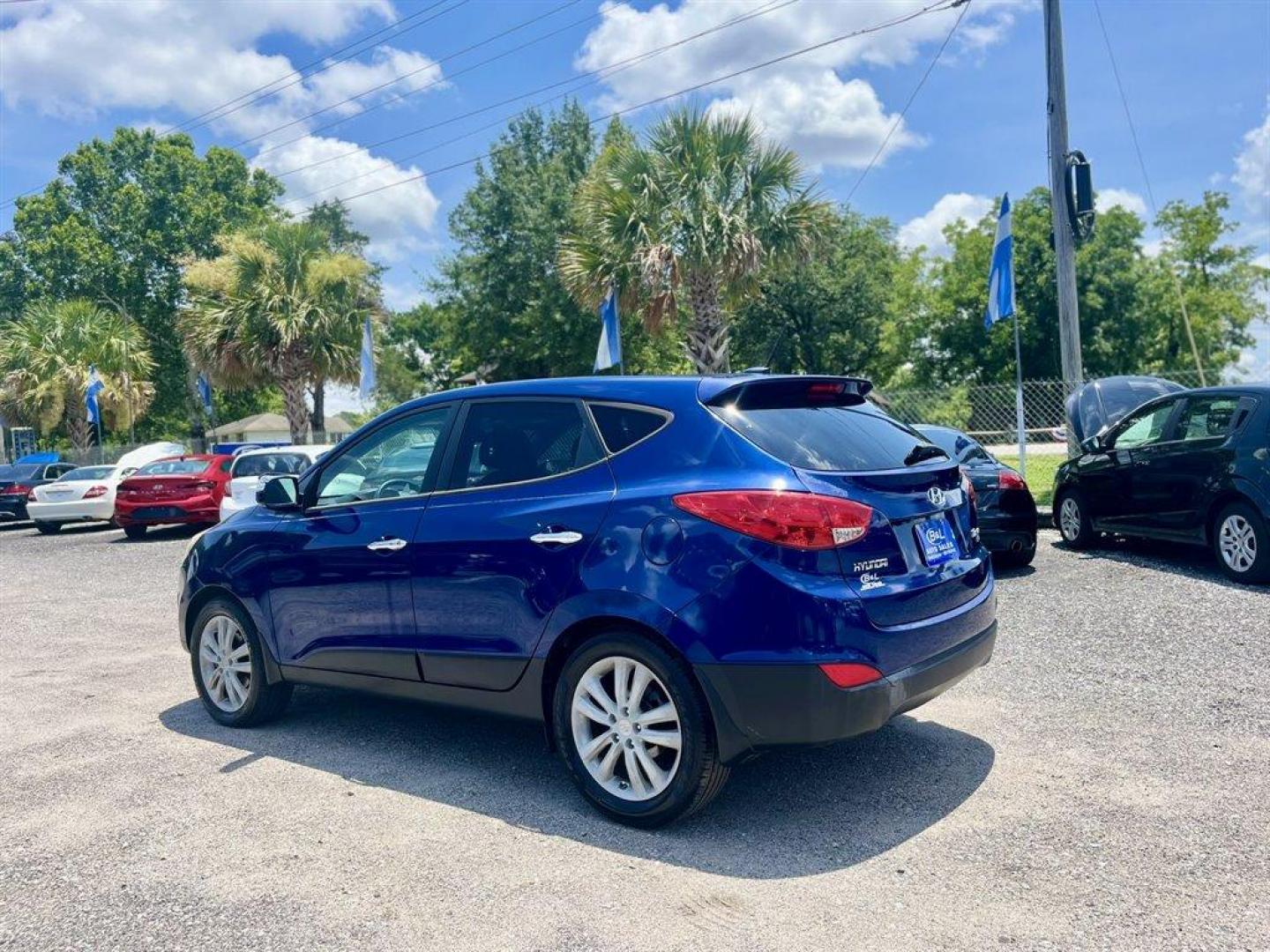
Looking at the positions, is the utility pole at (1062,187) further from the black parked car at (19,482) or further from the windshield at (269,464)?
the black parked car at (19,482)

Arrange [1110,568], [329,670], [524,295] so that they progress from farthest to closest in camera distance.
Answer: [524,295] → [1110,568] → [329,670]

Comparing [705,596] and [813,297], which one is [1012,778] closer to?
[705,596]

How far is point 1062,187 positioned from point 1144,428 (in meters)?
5.50

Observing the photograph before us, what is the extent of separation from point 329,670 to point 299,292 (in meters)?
22.6

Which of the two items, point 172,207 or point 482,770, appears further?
point 172,207

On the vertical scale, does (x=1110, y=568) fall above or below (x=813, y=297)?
below

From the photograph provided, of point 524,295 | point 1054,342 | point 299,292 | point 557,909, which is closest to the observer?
point 557,909

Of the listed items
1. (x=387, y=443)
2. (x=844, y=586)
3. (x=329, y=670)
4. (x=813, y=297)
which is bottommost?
(x=329, y=670)

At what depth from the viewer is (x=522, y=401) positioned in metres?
4.39

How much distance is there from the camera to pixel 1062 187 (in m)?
13.4

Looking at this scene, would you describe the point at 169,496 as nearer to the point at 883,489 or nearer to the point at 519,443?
the point at 519,443

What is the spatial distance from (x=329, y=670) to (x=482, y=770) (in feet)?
3.02

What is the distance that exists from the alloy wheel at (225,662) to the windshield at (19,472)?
19.9 metres

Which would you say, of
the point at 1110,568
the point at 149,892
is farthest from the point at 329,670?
the point at 1110,568
